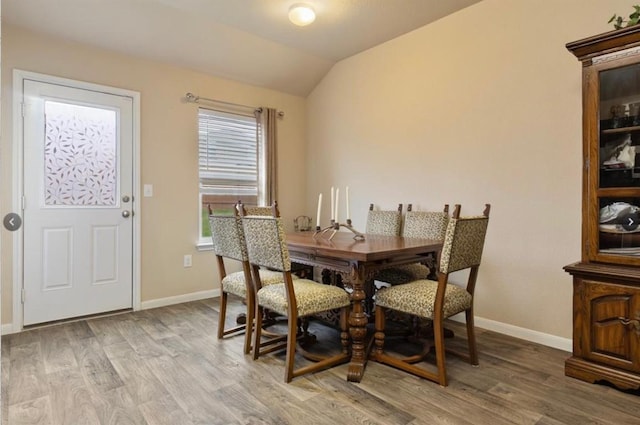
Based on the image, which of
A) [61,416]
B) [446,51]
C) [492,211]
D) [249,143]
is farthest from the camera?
[249,143]

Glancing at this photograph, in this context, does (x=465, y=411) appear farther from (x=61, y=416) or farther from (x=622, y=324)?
(x=61, y=416)

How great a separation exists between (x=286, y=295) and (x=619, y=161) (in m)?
2.07

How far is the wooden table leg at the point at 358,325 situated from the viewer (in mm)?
2268

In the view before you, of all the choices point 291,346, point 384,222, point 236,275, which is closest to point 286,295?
point 291,346

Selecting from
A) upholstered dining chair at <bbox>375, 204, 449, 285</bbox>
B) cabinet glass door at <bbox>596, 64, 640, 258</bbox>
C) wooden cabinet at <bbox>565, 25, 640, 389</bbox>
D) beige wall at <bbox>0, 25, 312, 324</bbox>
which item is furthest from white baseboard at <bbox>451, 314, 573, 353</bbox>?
beige wall at <bbox>0, 25, 312, 324</bbox>

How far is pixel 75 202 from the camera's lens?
3312mm

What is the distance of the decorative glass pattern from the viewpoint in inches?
126

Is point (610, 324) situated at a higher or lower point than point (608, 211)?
lower

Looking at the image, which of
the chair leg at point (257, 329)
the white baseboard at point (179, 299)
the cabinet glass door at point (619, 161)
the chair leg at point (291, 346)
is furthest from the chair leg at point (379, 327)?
the white baseboard at point (179, 299)

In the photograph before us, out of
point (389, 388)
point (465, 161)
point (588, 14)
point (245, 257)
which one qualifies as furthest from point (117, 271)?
point (588, 14)

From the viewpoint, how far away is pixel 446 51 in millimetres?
3330

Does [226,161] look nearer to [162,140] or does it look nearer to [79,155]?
[162,140]

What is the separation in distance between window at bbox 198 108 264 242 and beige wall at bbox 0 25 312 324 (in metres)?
0.11

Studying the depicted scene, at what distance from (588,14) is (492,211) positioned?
1.45 meters
